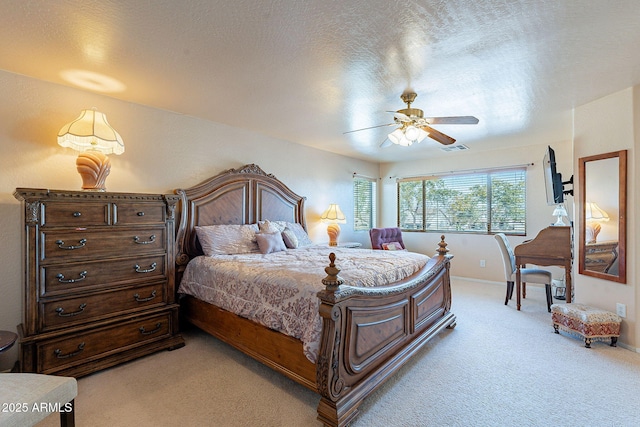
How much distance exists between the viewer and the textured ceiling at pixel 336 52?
1.68 metres

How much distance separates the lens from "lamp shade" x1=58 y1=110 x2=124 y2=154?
2.46 metres

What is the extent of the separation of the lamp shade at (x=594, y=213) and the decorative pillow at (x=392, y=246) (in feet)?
8.94

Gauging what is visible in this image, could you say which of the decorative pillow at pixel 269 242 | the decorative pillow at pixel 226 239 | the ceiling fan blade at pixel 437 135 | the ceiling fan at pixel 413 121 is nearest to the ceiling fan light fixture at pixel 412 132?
the ceiling fan at pixel 413 121

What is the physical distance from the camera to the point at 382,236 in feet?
17.8

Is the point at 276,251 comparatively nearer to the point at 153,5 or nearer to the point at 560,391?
the point at 153,5

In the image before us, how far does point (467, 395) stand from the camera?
2.06 meters

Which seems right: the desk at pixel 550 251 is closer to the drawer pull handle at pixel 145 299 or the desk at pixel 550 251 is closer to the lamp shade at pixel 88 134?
the drawer pull handle at pixel 145 299

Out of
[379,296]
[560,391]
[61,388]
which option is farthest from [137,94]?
[560,391]

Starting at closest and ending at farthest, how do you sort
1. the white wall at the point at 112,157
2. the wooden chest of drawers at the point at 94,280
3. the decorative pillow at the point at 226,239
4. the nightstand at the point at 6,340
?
the nightstand at the point at 6,340 → the wooden chest of drawers at the point at 94,280 → the white wall at the point at 112,157 → the decorative pillow at the point at 226,239

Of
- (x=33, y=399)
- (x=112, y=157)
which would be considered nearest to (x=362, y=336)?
(x=33, y=399)

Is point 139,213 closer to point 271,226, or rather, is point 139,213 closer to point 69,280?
point 69,280

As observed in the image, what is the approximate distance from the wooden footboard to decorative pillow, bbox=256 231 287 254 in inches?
66.3

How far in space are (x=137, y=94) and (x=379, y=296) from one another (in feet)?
9.74


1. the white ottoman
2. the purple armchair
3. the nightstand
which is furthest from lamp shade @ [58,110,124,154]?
the purple armchair
